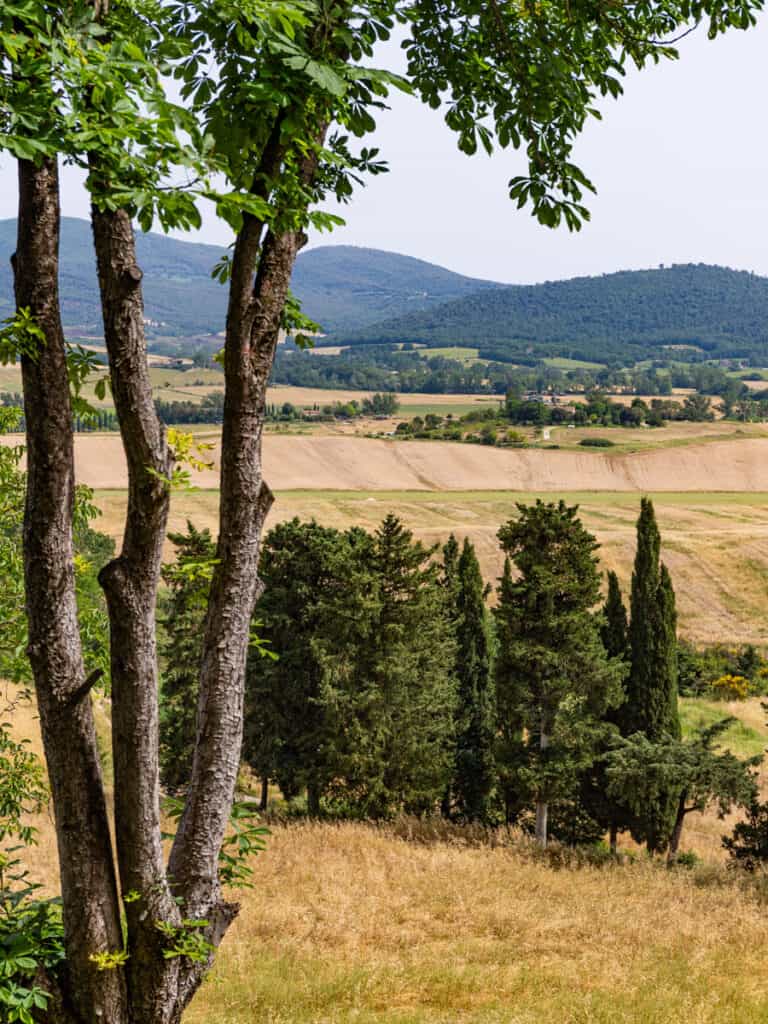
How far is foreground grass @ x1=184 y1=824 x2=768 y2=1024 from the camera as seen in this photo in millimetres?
8469

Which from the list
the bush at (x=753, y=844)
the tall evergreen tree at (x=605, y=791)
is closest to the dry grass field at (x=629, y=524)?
the tall evergreen tree at (x=605, y=791)

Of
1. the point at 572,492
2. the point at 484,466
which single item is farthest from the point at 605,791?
the point at 484,466

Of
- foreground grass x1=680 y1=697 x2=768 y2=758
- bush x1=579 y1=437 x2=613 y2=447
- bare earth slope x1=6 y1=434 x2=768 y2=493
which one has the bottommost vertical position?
foreground grass x1=680 y1=697 x2=768 y2=758

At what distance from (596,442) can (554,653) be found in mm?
96896

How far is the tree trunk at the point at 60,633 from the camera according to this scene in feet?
13.3

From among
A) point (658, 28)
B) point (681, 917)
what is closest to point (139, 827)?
point (658, 28)

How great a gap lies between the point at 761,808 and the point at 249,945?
14928mm

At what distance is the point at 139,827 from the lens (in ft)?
13.9

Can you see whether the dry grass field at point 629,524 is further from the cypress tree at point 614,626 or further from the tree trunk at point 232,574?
the tree trunk at point 232,574

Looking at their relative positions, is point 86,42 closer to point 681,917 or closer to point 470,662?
point 681,917

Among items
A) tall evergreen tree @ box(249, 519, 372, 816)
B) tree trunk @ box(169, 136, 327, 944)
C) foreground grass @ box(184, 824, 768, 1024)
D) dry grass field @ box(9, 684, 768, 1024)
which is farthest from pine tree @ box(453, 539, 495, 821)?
tree trunk @ box(169, 136, 327, 944)

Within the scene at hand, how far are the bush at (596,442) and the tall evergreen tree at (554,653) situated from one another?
308 ft

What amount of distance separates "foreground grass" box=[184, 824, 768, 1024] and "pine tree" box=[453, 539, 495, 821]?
918 centimetres

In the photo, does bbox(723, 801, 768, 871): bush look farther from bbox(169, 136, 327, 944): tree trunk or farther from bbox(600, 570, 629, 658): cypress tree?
bbox(169, 136, 327, 944): tree trunk
